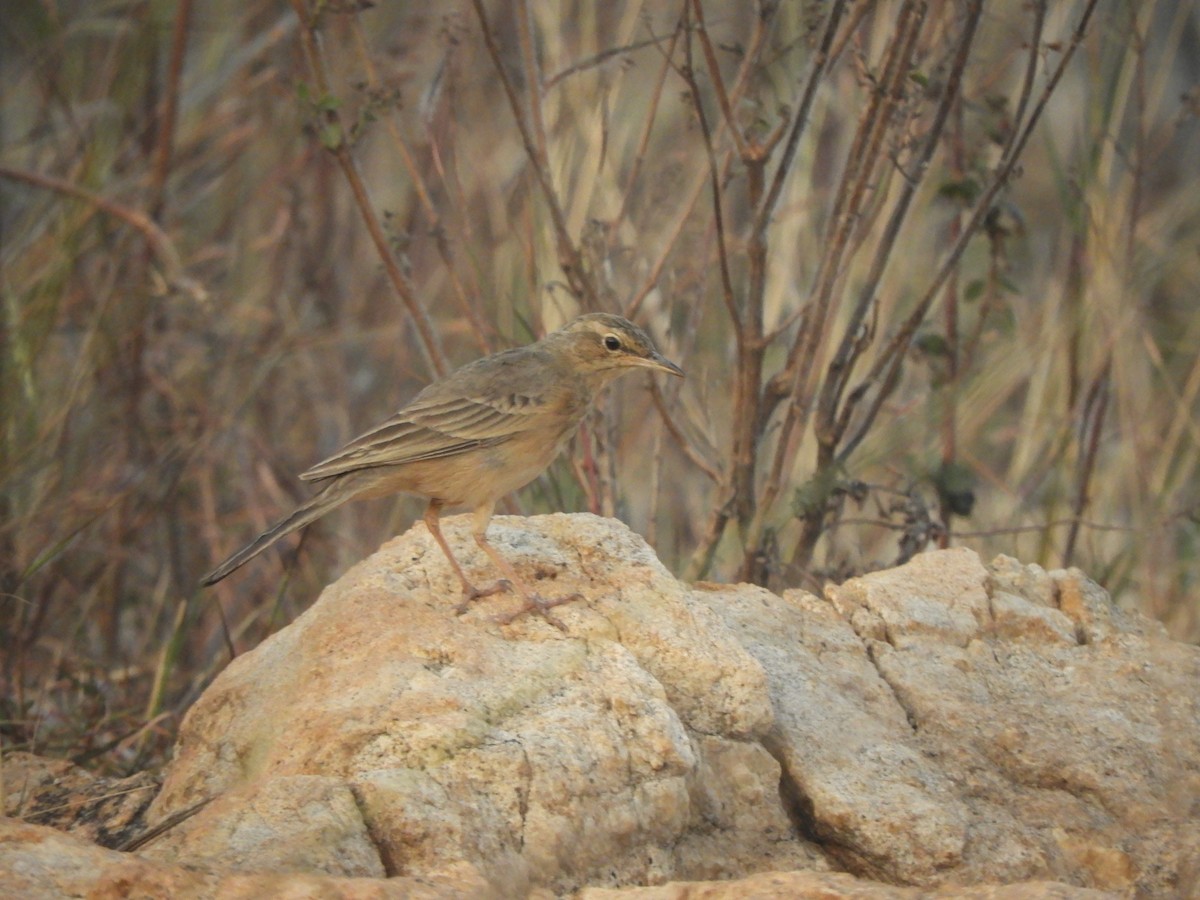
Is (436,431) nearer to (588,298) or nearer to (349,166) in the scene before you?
(588,298)

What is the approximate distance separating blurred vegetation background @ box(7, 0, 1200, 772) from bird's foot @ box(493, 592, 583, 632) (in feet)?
4.42

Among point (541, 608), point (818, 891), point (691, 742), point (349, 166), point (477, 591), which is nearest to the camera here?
point (818, 891)

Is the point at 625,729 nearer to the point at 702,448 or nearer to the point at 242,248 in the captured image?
the point at 702,448

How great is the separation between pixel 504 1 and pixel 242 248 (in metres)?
2.39

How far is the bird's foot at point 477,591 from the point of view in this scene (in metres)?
3.86

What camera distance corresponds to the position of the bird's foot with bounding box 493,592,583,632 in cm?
370

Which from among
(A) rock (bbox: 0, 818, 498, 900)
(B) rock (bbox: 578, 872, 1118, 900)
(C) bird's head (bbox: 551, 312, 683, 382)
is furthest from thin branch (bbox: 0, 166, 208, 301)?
(B) rock (bbox: 578, 872, 1118, 900)

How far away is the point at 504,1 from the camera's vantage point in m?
9.92

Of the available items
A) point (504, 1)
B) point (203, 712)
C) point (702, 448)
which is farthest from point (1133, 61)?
point (203, 712)

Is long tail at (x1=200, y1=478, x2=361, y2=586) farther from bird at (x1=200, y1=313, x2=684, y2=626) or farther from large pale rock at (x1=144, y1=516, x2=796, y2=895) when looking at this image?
large pale rock at (x1=144, y1=516, x2=796, y2=895)

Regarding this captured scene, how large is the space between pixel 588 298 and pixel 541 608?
6.24ft

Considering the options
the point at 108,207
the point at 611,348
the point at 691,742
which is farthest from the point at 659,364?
the point at 108,207

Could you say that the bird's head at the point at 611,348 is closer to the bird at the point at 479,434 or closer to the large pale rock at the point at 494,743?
the bird at the point at 479,434

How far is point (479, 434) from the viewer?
4570mm
